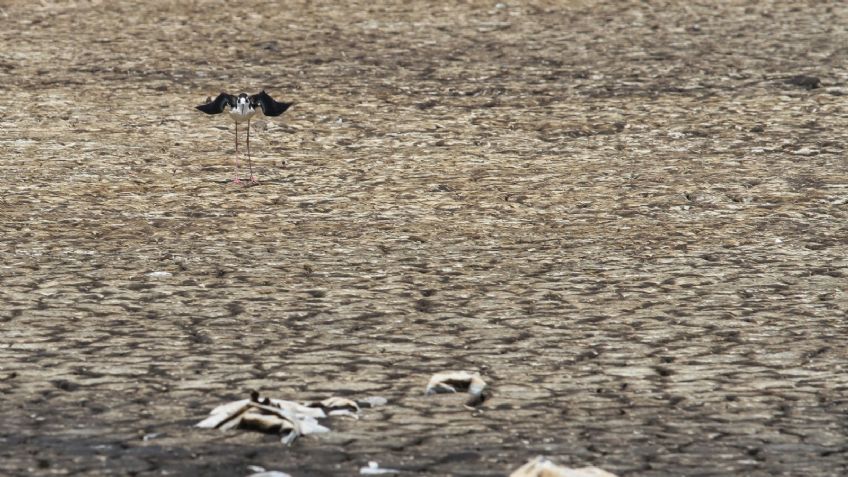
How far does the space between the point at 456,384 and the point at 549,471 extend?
1477mm

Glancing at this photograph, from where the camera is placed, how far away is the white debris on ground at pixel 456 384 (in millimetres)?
6180

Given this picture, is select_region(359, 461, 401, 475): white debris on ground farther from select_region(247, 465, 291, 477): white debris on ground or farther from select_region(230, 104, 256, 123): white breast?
select_region(230, 104, 256, 123): white breast

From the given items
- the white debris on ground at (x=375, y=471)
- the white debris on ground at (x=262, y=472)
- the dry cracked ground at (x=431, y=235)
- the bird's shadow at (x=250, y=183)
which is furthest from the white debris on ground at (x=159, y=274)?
the white debris on ground at (x=375, y=471)

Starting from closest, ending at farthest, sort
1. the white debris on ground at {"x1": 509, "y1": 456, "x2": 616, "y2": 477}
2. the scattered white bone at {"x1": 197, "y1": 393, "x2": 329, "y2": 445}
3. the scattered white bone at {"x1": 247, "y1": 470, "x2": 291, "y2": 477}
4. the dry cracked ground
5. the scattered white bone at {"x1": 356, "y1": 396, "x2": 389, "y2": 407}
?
the white debris on ground at {"x1": 509, "y1": 456, "x2": 616, "y2": 477} < the scattered white bone at {"x1": 247, "y1": 470, "x2": 291, "y2": 477} < the scattered white bone at {"x1": 197, "y1": 393, "x2": 329, "y2": 445} < the dry cracked ground < the scattered white bone at {"x1": 356, "y1": 396, "x2": 389, "y2": 407}

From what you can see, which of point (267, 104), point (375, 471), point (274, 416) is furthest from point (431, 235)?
point (375, 471)

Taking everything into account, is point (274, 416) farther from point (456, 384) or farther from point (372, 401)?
point (456, 384)

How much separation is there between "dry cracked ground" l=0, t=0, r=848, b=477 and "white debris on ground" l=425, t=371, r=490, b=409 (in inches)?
3.3

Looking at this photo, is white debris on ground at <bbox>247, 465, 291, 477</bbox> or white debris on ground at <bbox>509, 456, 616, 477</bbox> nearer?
white debris on ground at <bbox>509, 456, 616, 477</bbox>

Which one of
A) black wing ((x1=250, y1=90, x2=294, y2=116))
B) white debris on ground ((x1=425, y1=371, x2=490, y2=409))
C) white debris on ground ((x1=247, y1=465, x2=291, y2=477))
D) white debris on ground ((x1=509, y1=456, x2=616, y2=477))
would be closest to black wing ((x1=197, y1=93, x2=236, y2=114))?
black wing ((x1=250, y1=90, x2=294, y2=116))

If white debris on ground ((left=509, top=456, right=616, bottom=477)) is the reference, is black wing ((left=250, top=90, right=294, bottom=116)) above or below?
above

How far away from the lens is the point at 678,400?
6.12 meters

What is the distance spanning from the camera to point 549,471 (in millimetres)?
4809

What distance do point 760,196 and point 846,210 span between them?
0.66m

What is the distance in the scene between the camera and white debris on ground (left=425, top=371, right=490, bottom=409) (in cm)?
618
